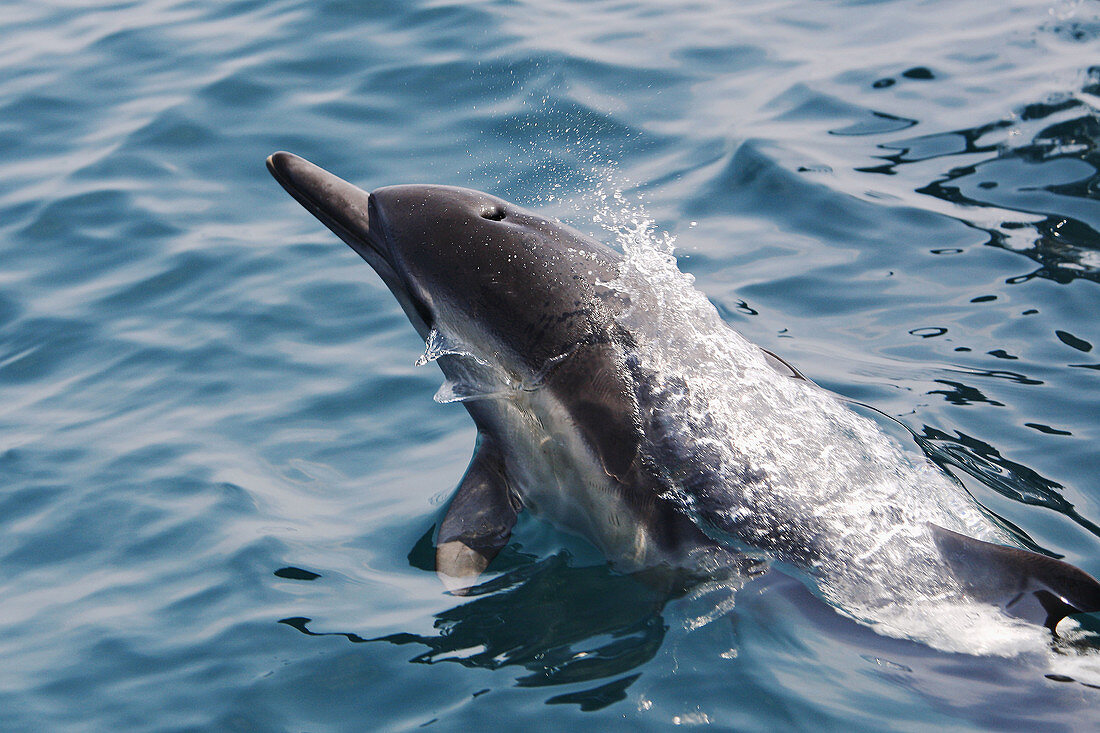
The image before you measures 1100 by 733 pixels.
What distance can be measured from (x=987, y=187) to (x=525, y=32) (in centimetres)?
526

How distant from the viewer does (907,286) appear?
8.38 metres

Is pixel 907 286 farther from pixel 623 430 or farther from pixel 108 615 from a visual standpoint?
pixel 108 615

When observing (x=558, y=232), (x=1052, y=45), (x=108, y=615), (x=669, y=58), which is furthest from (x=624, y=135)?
(x=108, y=615)

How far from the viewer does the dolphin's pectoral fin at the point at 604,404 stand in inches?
213

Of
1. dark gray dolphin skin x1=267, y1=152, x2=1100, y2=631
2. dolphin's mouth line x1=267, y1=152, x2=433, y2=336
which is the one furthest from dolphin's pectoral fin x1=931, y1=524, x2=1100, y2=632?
dolphin's mouth line x1=267, y1=152, x2=433, y2=336

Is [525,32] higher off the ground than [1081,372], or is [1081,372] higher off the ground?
[525,32]

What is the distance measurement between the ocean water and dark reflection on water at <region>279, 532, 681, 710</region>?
18mm

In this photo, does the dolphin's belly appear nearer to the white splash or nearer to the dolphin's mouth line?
the white splash

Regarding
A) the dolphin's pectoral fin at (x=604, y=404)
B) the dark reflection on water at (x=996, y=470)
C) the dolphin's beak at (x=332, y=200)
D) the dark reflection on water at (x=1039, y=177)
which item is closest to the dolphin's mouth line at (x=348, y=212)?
the dolphin's beak at (x=332, y=200)

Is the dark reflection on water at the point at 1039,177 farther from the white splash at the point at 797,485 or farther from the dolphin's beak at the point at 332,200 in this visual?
the dolphin's beak at the point at 332,200

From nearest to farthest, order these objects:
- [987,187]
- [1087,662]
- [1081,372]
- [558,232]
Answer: [1087,662], [558,232], [1081,372], [987,187]

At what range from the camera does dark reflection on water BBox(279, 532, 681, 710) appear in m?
5.03

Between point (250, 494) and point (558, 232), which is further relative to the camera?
point (250, 494)

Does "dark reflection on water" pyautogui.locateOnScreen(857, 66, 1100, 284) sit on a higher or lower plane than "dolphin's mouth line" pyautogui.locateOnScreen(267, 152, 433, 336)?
lower
